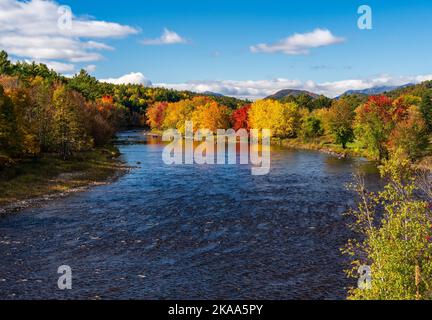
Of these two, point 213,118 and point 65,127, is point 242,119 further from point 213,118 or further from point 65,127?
point 65,127

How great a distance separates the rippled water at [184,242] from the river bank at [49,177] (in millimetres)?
3317

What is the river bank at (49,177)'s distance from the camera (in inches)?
2236

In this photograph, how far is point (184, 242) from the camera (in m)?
40.7

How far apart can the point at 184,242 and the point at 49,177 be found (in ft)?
120

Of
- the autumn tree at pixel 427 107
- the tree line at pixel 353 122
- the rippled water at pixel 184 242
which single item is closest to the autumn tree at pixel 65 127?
the rippled water at pixel 184 242
